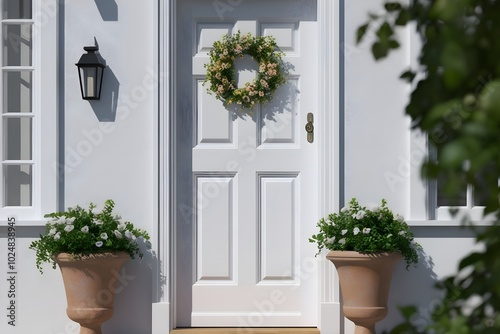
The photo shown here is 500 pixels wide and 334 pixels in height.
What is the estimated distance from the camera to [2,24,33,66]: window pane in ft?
15.3

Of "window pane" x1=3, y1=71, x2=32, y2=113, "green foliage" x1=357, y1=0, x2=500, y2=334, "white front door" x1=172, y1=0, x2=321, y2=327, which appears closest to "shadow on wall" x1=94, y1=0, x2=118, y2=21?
"white front door" x1=172, y1=0, x2=321, y2=327

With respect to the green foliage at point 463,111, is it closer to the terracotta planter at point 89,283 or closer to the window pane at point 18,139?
the terracotta planter at point 89,283

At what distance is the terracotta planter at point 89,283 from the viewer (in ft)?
13.4

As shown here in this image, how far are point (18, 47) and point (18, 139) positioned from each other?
55cm

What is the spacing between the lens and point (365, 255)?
4.08 metres

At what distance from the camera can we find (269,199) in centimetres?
451

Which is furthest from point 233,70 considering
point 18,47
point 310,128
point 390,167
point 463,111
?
point 463,111

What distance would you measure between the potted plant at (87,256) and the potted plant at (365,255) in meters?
1.04

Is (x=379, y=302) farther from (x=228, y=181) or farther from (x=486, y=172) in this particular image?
(x=486, y=172)

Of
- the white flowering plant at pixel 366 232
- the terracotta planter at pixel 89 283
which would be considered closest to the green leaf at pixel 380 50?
the white flowering plant at pixel 366 232

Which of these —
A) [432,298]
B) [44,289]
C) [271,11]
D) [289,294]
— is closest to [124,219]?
[44,289]

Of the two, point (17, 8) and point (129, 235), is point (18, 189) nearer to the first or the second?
point (129, 235)

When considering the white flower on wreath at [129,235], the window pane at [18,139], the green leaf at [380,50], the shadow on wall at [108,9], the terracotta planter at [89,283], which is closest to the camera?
the green leaf at [380,50]

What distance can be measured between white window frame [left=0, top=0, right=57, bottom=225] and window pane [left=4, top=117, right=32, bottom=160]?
1.13ft
